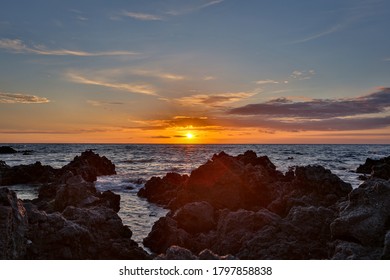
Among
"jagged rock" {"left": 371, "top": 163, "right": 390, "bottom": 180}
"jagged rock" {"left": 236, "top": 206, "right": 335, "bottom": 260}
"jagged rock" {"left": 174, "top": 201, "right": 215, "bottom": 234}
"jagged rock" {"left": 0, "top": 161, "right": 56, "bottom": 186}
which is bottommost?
"jagged rock" {"left": 0, "top": 161, "right": 56, "bottom": 186}

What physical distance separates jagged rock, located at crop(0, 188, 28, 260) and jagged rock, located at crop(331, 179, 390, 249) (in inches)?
345

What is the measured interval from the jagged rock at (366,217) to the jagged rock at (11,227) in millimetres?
8754

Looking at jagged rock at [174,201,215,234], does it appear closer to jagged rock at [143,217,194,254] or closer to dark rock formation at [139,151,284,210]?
jagged rock at [143,217,194,254]

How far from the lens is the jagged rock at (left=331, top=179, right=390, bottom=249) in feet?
32.2

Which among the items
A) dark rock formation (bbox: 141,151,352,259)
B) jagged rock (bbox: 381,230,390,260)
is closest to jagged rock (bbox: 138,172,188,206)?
dark rock formation (bbox: 141,151,352,259)

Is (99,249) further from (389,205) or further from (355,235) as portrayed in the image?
(389,205)

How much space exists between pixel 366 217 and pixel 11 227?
31.6ft

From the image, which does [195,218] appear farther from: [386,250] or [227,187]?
[386,250]

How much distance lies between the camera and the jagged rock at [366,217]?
9820 mm

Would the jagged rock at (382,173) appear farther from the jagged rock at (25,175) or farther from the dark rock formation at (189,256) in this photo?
the jagged rock at (25,175)

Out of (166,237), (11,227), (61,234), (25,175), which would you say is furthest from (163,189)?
(11,227)

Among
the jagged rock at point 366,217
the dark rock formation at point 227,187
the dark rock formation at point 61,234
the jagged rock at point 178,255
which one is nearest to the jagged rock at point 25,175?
the dark rock formation at point 227,187

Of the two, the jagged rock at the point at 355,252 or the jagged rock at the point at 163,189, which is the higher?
the jagged rock at the point at 355,252
